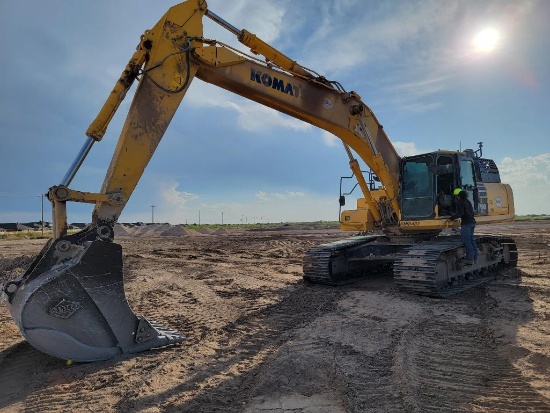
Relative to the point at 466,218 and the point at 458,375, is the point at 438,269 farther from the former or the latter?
the point at 458,375

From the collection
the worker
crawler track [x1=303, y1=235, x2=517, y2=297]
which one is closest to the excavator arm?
crawler track [x1=303, y1=235, x2=517, y2=297]

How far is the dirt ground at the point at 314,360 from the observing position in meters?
3.70

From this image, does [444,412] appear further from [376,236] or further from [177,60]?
[376,236]

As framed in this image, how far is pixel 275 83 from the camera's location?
7.26 metres

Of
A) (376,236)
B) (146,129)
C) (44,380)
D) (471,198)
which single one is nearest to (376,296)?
(376,236)

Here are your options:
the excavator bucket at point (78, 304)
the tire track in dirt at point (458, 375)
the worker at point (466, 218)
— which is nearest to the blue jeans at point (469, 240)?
the worker at point (466, 218)

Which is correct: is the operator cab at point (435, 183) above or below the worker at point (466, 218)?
above

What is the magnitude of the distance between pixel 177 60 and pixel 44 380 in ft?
13.7

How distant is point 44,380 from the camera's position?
4203mm

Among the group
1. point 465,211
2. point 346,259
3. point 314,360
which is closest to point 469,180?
point 465,211

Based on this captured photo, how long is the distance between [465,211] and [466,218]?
6.2 inches

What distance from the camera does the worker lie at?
8484 mm

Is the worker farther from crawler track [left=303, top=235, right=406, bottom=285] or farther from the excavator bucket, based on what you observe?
the excavator bucket

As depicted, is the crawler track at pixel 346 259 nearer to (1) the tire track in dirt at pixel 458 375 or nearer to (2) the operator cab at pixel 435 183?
(2) the operator cab at pixel 435 183
